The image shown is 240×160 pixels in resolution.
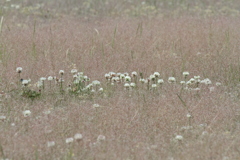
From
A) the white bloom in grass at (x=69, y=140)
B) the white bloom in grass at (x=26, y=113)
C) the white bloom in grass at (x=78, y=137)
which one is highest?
the white bloom in grass at (x=26, y=113)

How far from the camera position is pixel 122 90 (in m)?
5.62

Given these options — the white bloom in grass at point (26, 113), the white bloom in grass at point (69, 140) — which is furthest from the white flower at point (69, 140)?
the white bloom in grass at point (26, 113)

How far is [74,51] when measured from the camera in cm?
736

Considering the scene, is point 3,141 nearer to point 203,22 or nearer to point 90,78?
point 90,78

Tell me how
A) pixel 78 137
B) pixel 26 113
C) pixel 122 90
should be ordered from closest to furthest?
1. pixel 78 137
2. pixel 26 113
3. pixel 122 90

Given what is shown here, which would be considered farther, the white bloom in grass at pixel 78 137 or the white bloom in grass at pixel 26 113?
the white bloom in grass at pixel 26 113

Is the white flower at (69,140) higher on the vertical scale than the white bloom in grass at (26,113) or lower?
lower

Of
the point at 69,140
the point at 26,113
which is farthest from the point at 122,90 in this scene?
the point at 69,140

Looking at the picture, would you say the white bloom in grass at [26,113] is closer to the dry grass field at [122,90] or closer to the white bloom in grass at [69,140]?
the dry grass field at [122,90]

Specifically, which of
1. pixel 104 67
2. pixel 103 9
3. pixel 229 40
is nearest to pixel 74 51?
pixel 104 67

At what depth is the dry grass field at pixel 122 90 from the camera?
152 inches

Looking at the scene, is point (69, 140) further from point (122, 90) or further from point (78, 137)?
point (122, 90)

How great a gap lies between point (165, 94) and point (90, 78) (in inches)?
50.7

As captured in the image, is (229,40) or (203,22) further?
(203,22)
